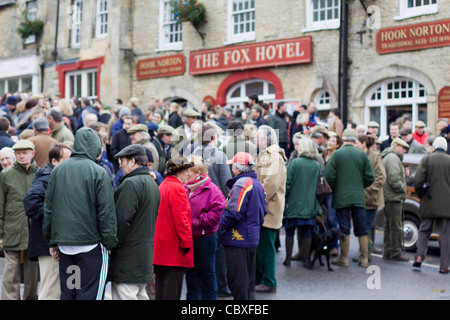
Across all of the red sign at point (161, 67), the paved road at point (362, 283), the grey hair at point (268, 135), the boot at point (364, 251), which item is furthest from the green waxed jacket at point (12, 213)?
the red sign at point (161, 67)

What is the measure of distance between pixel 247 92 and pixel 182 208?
16.1 metres

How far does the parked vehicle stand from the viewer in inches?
482

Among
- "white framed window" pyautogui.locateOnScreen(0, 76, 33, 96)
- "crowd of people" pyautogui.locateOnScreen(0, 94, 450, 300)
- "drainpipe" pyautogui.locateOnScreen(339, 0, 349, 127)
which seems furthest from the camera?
"white framed window" pyautogui.locateOnScreen(0, 76, 33, 96)

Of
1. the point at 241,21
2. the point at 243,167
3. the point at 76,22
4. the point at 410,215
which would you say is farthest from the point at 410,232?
the point at 76,22

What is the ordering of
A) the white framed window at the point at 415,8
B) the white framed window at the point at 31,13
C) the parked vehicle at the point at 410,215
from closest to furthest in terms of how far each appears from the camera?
the parked vehicle at the point at 410,215 → the white framed window at the point at 415,8 → the white framed window at the point at 31,13

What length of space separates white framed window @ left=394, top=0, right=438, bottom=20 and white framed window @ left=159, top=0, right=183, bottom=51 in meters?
→ 8.66

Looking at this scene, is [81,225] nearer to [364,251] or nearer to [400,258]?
[364,251]

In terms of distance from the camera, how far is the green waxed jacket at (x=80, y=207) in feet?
Answer: 20.5

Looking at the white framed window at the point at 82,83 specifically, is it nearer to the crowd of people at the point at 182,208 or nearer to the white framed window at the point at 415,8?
the white framed window at the point at 415,8

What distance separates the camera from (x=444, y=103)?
17.9 m

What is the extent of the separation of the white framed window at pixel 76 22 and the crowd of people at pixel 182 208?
16.9 meters

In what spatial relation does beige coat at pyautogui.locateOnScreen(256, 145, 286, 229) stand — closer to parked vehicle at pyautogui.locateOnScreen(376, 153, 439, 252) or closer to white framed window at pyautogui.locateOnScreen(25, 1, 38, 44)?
parked vehicle at pyautogui.locateOnScreen(376, 153, 439, 252)

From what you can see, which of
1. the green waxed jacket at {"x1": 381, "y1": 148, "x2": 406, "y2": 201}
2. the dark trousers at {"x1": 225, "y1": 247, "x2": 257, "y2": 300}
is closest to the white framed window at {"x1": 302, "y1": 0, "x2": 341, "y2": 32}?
the green waxed jacket at {"x1": 381, "y1": 148, "x2": 406, "y2": 201}
